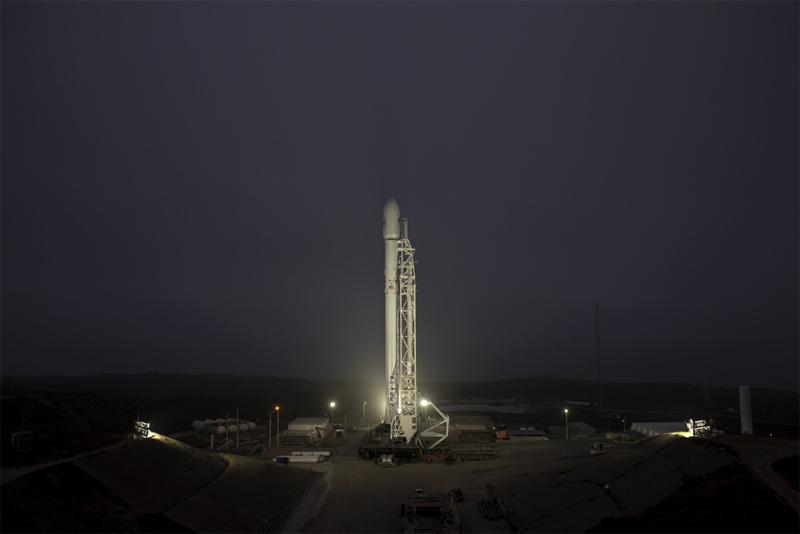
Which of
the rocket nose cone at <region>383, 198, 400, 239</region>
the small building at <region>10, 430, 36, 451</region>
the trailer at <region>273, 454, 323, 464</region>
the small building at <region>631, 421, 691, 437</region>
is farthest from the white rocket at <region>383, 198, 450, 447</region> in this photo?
the small building at <region>10, 430, 36, 451</region>

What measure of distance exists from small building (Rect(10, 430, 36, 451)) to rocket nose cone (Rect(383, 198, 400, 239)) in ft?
86.9

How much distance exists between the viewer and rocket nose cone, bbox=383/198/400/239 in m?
42.5

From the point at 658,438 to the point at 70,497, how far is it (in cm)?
2725

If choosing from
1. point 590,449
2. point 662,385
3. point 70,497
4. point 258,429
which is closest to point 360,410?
point 258,429

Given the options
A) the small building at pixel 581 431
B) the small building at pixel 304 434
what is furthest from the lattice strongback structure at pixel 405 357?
the small building at pixel 581 431

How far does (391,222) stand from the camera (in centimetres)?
4250

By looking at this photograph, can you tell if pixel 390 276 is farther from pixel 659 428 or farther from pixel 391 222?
pixel 659 428

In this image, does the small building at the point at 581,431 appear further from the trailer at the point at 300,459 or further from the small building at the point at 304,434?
the trailer at the point at 300,459

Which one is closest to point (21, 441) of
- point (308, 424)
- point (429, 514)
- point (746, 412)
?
point (429, 514)

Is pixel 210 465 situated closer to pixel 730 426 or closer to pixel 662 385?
pixel 730 426

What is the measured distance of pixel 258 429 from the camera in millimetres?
50781

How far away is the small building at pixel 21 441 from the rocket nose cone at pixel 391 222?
26.5 meters

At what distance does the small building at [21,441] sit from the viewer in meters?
23.7

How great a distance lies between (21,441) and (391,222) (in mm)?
27313
